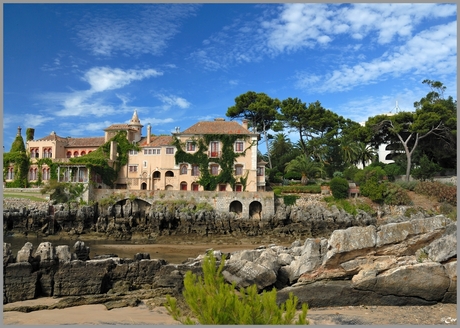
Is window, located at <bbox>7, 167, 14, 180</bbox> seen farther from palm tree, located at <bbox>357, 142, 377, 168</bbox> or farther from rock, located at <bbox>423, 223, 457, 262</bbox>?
rock, located at <bbox>423, 223, 457, 262</bbox>

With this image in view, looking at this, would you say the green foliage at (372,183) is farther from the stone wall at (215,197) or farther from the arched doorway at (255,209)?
the arched doorway at (255,209)

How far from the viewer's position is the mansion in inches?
1554

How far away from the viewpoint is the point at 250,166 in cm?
3959

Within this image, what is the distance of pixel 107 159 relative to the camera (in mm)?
40844

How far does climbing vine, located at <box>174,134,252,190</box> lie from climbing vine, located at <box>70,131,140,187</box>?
6089mm

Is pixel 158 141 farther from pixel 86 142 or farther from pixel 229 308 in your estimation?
pixel 229 308

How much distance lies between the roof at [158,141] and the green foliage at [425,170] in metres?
26.0

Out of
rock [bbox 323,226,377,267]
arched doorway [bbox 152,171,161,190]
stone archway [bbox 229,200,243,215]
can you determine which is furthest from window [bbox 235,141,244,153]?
rock [bbox 323,226,377,267]

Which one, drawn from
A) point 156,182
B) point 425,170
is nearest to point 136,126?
point 156,182

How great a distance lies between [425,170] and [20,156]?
41.9m

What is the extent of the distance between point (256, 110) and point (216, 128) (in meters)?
11.6

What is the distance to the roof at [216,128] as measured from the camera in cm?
4022

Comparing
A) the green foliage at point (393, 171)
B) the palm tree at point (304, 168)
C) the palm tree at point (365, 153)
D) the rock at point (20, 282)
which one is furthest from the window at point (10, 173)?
the green foliage at point (393, 171)

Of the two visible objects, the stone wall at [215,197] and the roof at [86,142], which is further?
the roof at [86,142]
